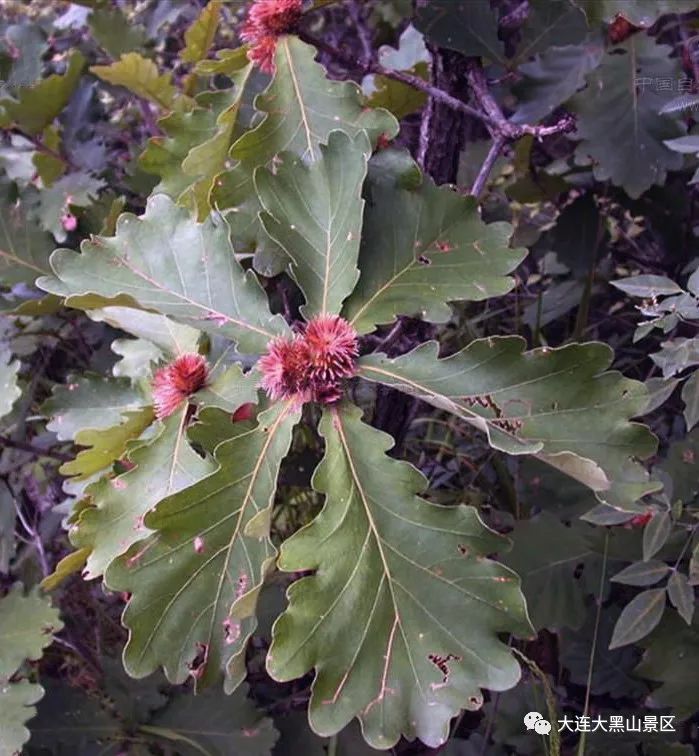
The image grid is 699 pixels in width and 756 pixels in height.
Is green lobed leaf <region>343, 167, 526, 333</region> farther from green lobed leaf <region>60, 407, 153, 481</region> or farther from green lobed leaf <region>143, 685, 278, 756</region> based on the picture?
green lobed leaf <region>143, 685, 278, 756</region>

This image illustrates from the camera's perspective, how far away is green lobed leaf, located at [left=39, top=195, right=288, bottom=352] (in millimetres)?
826

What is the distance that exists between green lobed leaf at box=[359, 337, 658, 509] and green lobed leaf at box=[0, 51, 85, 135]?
0.86 meters

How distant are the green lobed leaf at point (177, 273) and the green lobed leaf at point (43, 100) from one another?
0.56 m

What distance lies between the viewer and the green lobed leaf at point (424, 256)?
822mm

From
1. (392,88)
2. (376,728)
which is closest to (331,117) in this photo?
(392,88)

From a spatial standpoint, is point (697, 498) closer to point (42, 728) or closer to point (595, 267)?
point (595, 267)

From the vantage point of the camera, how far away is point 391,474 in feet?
2.34

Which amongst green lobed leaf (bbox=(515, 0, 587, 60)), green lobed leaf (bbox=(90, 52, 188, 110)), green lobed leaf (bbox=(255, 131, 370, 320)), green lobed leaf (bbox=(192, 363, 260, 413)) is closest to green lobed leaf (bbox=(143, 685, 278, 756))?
green lobed leaf (bbox=(192, 363, 260, 413))

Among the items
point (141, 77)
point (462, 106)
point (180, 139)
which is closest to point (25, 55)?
point (141, 77)

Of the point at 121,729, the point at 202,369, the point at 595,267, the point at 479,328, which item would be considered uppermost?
the point at 202,369

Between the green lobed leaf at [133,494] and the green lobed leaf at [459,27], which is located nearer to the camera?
the green lobed leaf at [133,494]

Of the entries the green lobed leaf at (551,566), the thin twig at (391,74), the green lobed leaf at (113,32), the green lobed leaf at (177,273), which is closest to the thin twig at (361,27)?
the green lobed leaf at (113,32)

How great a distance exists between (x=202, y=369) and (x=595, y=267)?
795 millimetres

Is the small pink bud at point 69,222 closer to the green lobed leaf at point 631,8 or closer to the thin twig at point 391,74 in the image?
the thin twig at point 391,74
